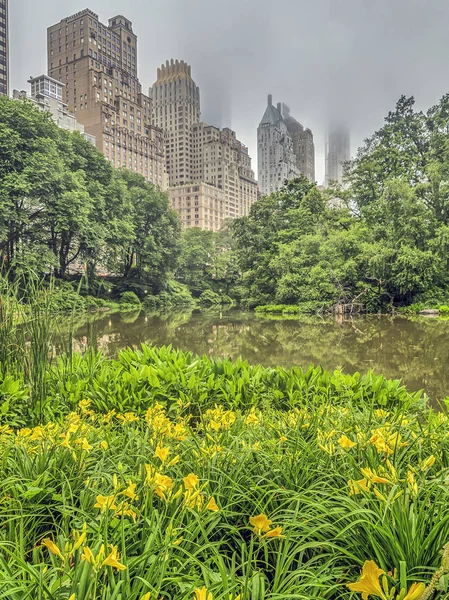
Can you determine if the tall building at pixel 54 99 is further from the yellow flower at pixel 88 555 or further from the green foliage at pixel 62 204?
the yellow flower at pixel 88 555

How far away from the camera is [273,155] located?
27.3 metres

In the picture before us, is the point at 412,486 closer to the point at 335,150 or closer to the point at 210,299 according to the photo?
the point at 210,299

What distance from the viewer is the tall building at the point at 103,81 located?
19938mm

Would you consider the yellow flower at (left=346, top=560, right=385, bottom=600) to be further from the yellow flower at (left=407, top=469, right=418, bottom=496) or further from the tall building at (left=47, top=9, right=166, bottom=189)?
the tall building at (left=47, top=9, right=166, bottom=189)

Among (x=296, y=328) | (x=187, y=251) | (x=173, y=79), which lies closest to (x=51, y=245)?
(x=187, y=251)

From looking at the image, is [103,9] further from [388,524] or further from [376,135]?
[388,524]

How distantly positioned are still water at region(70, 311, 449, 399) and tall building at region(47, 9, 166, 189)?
49.4ft

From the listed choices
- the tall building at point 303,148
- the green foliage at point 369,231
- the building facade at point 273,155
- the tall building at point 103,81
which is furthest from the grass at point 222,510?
the tall building at point 303,148

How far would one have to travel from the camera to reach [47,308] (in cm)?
184

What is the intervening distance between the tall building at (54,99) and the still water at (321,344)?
13.6 metres

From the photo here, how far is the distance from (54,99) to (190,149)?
341 inches

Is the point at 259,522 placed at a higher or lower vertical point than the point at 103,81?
lower

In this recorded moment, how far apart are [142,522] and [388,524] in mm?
458

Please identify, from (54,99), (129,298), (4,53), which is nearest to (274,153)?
(54,99)
